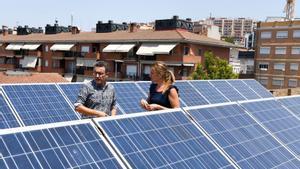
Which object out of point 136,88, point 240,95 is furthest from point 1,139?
point 240,95

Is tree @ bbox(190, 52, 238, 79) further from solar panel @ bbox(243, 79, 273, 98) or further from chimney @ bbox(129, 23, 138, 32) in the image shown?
solar panel @ bbox(243, 79, 273, 98)

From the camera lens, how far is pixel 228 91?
639 inches

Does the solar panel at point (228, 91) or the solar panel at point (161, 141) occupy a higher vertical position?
the solar panel at point (161, 141)

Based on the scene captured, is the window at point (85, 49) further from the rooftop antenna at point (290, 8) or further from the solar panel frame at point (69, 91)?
the solar panel frame at point (69, 91)

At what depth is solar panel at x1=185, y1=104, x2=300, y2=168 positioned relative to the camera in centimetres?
644

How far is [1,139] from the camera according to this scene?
4023 millimetres

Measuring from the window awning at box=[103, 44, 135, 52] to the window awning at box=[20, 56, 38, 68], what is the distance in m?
16.8

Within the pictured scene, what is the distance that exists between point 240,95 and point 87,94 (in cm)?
1009

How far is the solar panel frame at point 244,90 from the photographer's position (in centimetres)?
1664

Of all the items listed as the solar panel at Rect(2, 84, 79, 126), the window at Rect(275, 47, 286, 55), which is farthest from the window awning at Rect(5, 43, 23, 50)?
the solar panel at Rect(2, 84, 79, 126)

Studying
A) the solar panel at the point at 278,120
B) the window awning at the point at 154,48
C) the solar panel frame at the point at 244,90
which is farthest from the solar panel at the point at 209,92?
the window awning at the point at 154,48

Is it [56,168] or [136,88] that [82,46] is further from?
[56,168]

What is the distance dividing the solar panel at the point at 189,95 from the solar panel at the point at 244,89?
3055mm

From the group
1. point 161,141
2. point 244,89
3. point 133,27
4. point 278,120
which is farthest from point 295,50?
point 161,141
